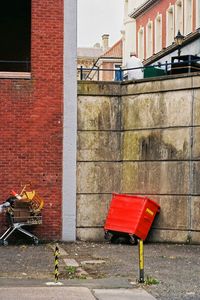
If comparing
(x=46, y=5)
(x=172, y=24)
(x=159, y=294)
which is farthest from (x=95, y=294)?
(x=172, y=24)

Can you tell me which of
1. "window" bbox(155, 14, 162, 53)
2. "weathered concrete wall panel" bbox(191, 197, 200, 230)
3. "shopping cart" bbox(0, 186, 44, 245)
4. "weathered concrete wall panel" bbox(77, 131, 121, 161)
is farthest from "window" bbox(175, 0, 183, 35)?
"shopping cart" bbox(0, 186, 44, 245)

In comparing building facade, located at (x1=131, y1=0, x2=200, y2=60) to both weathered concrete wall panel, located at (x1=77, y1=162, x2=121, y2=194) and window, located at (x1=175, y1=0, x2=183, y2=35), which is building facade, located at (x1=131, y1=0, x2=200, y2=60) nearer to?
window, located at (x1=175, y1=0, x2=183, y2=35)

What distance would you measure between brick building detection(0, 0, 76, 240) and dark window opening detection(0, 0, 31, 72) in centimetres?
518

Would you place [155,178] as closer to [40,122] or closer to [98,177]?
[98,177]

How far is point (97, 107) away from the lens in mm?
20516

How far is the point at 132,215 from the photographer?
1925cm

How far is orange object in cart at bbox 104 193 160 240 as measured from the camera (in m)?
19.1

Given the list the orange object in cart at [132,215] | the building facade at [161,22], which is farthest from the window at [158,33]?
the orange object in cart at [132,215]

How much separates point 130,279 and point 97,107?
28.0 ft

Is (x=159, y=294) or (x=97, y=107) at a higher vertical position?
(x=97, y=107)

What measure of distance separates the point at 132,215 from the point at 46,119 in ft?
12.2

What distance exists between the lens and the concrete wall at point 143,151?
64.1 ft

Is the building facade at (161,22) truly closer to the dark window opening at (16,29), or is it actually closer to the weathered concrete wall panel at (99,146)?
the dark window opening at (16,29)

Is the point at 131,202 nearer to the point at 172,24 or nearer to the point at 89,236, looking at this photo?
the point at 89,236
